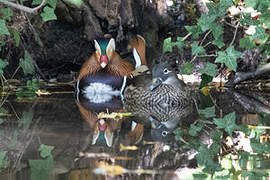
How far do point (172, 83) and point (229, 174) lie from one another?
273 centimetres

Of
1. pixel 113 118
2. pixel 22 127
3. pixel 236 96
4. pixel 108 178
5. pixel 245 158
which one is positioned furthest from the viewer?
pixel 236 96

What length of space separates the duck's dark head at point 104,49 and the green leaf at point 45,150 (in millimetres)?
3129

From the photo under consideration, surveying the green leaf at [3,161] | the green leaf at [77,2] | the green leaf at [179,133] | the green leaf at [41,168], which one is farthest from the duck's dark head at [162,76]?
the green leaf at [41,168]

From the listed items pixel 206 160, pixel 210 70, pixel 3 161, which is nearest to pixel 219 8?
pixel 210 70

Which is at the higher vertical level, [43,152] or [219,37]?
[219,37]

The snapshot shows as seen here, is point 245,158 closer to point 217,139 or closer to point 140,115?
point 217,139

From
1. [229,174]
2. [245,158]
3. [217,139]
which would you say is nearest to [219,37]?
[217,139]

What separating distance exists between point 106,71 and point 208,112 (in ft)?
6.71

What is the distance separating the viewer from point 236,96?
227 inches

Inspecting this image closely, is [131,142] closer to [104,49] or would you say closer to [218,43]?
[218,43]

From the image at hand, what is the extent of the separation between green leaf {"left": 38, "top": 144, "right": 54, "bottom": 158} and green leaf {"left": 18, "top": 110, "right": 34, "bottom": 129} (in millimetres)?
740

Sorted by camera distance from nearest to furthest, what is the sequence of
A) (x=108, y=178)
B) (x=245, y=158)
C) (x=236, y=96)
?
(x=108, y=178) < (x=245, y=158) < (x=236, y=96)

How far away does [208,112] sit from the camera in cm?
471

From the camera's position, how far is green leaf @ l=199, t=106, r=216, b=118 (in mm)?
4541
